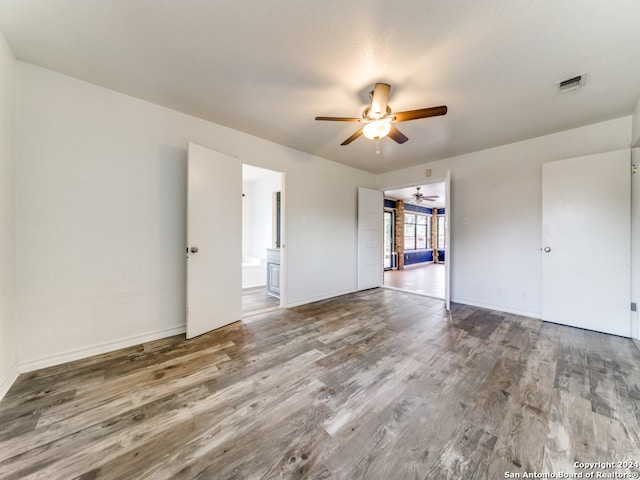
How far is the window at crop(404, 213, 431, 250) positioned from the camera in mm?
9495

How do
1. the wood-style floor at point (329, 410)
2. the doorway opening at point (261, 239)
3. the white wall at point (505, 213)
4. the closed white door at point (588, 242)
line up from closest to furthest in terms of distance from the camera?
the wood-style floor at point (329, 410) < the closed white door at point (588, 242) < the white wall at point (505, 213) < the doorway opening at point (261, 239)

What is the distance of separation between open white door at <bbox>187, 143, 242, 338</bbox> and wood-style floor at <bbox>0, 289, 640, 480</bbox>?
44 cm

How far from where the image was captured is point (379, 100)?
7.10ft

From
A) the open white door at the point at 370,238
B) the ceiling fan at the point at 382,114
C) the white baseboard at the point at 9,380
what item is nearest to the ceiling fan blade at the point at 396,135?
the ceiling fan at the point at 382,114

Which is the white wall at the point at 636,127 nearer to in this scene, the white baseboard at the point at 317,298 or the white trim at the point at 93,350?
the white baseboard at the point at 317,298

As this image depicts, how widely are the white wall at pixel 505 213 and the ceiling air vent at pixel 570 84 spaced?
136 cm

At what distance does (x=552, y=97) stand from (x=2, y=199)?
4.95 m

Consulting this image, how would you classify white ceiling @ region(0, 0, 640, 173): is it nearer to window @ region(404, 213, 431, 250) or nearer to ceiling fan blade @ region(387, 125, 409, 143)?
ceiling fan blade @ region(387, 125, 409, 143)

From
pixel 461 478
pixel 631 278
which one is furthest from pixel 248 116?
pixel 631 278

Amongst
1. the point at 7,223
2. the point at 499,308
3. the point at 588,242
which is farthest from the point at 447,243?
the point at 7,223

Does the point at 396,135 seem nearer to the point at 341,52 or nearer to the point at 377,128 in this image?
the point at 377,128

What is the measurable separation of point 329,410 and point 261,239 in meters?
4.88

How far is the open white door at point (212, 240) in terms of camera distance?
267 centimetres

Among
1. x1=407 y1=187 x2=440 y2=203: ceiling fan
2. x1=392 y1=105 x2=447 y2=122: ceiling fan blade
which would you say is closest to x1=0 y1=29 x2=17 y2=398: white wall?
x1=392 y1=105 x2=447 y2=122: ceiling fan blade
